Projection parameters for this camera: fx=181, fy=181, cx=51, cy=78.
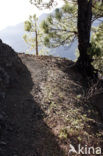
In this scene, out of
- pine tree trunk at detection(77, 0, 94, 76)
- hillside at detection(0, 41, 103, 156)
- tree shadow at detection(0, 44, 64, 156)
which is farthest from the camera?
pine tree trunk at detection(77, 0, 94, 76)

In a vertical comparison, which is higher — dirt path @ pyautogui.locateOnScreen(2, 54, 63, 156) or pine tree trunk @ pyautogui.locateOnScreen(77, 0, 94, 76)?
pine tree trunk @ pyautogui.locateOnScreen(77, 0, 94, 76)

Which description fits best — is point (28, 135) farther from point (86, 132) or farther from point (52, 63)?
point (52, 63)

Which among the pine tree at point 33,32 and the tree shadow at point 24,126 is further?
the pine tree at point 33,32

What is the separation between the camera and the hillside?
160 inches

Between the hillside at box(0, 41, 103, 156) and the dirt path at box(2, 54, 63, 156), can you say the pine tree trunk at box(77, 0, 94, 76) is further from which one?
the dirt path at box(2, 54, 63, 156)

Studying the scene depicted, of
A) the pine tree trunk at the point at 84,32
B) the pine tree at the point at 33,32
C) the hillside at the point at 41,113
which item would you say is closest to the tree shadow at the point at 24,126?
the hillside at the point at 41,113

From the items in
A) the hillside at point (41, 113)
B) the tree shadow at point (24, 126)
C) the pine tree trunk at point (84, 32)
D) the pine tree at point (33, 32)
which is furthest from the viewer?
the pine tree at point (33, 32)

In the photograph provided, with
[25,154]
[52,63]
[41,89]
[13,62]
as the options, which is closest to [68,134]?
[25,154]

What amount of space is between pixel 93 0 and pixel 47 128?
7653 mm

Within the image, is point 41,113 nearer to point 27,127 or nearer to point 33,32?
point 27,127

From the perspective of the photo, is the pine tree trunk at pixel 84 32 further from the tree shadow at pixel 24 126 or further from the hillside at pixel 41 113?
the tree shadow at pixel 24 126

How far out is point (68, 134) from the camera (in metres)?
4.46

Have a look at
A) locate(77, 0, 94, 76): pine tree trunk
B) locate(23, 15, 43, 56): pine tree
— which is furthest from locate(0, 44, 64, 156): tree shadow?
locate(23, 15, 43, 56): pine tree

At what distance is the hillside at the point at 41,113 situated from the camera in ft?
13.3
